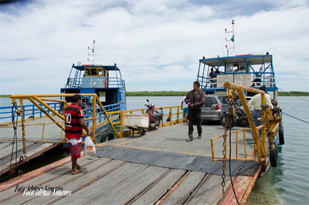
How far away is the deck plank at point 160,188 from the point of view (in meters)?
3.35

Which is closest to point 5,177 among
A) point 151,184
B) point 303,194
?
point 151,184

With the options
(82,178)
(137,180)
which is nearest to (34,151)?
(82,178)

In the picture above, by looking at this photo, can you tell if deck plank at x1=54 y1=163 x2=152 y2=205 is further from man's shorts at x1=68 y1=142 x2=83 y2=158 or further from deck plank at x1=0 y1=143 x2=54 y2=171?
deck plank at x1=0 y1=143 x2=54 y2=171

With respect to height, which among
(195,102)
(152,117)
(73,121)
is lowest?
(152,117)

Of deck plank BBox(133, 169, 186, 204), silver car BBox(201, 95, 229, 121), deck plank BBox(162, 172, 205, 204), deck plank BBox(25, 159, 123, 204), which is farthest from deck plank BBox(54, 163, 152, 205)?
silver car BBox(201, 95, 229, 121)

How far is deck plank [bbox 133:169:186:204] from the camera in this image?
335 centimetres

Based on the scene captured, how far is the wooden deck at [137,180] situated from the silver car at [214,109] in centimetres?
523

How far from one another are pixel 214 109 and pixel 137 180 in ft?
24.7

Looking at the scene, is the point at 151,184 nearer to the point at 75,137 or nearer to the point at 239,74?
the point at 75,137

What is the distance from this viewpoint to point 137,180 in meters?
4.05

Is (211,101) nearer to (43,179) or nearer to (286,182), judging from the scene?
(286,182)

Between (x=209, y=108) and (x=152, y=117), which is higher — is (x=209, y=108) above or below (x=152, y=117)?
above

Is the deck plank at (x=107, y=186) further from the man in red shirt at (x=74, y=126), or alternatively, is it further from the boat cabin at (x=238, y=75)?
the boat cabin at (x=238, y=75)

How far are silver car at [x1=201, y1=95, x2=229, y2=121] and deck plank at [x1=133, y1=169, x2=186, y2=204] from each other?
6785 mm
